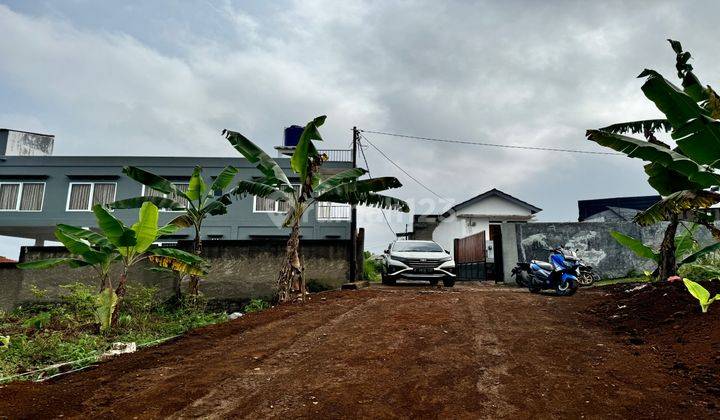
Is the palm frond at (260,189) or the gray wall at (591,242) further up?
the palm frond at (260,189)

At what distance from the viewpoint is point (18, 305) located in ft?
40.2

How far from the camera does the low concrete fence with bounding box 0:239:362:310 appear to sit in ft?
39.9

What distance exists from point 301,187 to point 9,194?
62.5 ft

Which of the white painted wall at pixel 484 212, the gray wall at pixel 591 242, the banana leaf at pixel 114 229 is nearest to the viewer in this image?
the banana leaf at pixel 114 229

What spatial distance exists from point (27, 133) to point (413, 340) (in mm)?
27391

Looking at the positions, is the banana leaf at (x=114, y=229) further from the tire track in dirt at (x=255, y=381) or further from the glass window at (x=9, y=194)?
the glass window at (x=9, y=194)

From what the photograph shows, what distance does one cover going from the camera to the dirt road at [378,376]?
3.75 metres

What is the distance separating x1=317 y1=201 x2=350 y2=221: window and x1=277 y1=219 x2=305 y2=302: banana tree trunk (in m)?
11.2

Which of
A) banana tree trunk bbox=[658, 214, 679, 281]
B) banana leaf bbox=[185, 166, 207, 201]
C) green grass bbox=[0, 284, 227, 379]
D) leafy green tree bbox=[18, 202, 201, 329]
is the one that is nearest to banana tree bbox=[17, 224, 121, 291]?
leafy green tree bbox=[18, 202, 201, 329]

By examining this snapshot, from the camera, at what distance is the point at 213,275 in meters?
12.3

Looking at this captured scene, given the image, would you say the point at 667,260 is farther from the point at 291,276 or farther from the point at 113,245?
the point at 113,245

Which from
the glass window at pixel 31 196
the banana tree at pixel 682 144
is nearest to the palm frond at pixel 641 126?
the banana tree at pixel 682 144

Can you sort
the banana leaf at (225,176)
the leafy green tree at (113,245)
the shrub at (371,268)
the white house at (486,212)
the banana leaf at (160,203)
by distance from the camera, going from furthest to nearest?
the white house at (486,212)
the shrub at (371,268)
the banana leaf at (160,203)
the banana leaf at (225,176)
the leafy green tree at (113,245)

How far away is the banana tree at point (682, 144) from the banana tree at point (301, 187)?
18.2ft
